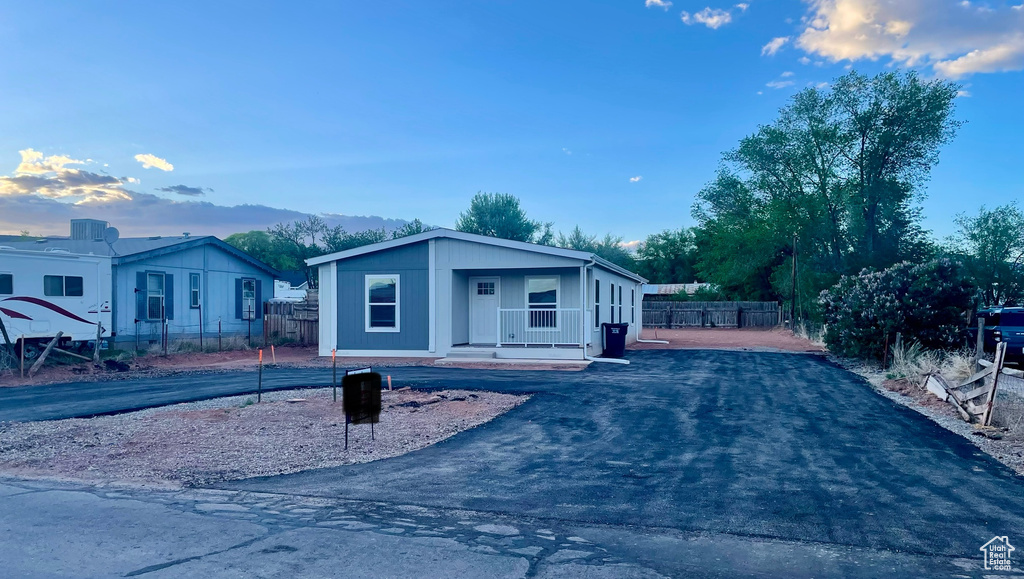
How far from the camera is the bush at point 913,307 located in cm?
1664

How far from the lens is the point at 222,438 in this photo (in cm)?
859

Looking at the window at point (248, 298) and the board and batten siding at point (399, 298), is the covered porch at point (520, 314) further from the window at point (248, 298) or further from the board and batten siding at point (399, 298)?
the window at point (248, 298)

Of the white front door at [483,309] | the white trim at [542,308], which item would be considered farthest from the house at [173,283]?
the white trim at [542,308]

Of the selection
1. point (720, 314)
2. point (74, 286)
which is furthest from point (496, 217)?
point (74, 286)

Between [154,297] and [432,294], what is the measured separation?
9.66 m

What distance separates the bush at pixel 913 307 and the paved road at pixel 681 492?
21.9ft

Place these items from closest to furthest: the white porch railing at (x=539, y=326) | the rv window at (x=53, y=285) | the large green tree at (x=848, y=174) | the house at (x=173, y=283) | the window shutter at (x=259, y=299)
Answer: the rv window at (x=53, y=285) → the white porch railing at (x=539, y=326) → the house at (x=173, y=283) → the window shutter at (x=259, y=299) → the large green tree at (x=848, y=174)

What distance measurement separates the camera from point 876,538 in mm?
4793

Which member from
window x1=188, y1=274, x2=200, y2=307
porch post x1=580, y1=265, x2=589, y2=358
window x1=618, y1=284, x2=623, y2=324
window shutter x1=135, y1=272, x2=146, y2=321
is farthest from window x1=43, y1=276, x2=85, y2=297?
window x1=618, y1=284, x2=623, y2=324

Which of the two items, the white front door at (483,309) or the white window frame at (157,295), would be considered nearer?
the white front door at (483,309)

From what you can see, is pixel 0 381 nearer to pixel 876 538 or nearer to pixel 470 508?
pixel 470 508

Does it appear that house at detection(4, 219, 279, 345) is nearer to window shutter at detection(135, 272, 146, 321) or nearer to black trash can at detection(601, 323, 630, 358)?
window shutter at detection(135, 272, 146, 321)

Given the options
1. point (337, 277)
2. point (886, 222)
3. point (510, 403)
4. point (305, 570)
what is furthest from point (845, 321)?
point (886, 222)

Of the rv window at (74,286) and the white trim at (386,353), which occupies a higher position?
the rv window at (74,286)
